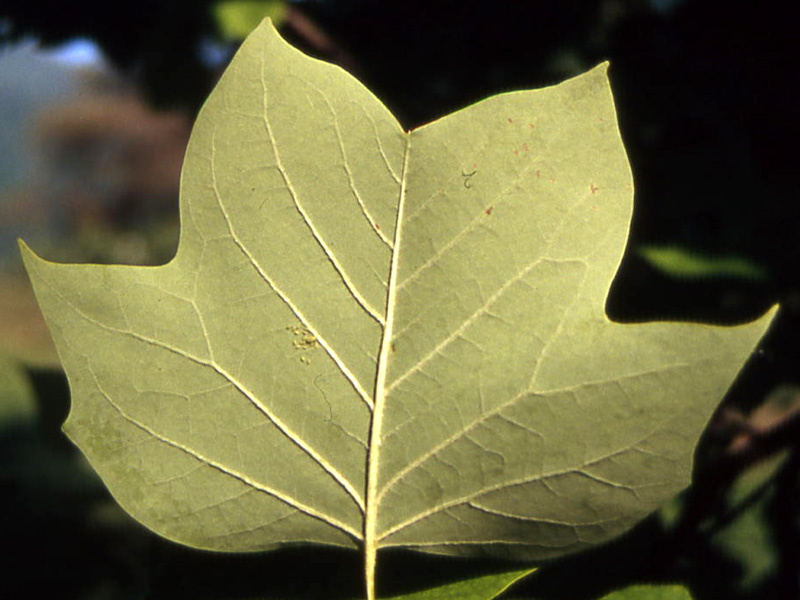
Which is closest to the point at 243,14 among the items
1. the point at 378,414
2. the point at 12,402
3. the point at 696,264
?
the point at 696,264

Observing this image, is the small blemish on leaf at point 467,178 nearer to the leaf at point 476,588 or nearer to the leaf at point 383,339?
the leaf at point 383,339

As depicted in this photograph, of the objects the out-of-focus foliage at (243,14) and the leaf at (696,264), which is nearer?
the leaf at (696,264)

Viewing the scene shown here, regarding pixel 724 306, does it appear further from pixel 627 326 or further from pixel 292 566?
pixel 292 566

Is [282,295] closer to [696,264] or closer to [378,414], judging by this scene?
[378,414]

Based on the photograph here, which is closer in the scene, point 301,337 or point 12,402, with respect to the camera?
point 301,337

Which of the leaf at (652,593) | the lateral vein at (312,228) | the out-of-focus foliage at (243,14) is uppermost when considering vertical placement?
the out-of-focus foliage at (243,14)

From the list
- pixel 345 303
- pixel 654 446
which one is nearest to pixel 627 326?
pixel 654 446

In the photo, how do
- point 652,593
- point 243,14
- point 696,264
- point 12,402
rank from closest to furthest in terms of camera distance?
point 652,593 → point 696,264 → point 243,14 → point 12,402

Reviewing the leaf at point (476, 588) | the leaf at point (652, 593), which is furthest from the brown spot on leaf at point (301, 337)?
the leaf at point (652, 593)
